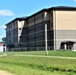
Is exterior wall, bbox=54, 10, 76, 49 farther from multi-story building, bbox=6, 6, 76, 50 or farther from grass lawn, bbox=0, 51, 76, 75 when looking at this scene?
grass lawn, bbox=0, 51, 76, 75

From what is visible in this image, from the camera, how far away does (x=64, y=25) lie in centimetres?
9925

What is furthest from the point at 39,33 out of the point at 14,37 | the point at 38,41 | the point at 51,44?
the point at 14,37

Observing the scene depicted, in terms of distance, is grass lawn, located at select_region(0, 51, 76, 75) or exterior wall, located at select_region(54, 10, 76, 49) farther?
exterior wall, located at select_region(54, 10, 76, 49)

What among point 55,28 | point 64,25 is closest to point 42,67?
point 55,28

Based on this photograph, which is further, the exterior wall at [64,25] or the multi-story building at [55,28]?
the exterior wall at [64,25]

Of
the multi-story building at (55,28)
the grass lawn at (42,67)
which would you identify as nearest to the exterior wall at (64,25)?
the multi-story building at (55,28)

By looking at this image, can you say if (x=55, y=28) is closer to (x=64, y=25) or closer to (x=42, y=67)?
(x=64, y=25)

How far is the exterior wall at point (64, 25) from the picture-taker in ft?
325

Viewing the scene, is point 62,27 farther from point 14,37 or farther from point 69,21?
point 14,37

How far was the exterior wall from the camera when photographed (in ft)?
325

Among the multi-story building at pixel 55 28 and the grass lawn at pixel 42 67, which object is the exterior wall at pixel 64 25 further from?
the grass lawn at pixel 42 67

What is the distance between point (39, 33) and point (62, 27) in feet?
48.8

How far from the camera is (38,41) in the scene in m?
112

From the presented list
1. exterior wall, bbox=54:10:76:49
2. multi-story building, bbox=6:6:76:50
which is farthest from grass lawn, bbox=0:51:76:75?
exterior wall, bbox=54:10:76:49
